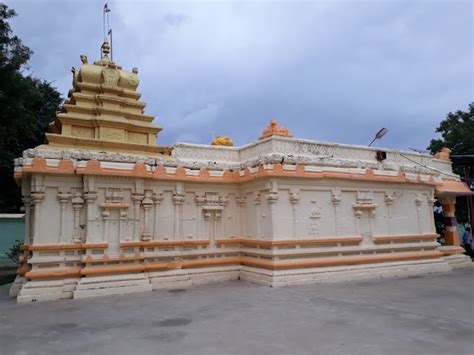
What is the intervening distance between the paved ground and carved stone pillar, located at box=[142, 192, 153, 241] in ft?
5.49

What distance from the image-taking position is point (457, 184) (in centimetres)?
1622

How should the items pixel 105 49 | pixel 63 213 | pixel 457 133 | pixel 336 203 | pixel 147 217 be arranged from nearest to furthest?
1. pixel 63 213
2. pixel 147 217
3. pixel 336 203
4. pixel 105 49
5. pixel 457 133

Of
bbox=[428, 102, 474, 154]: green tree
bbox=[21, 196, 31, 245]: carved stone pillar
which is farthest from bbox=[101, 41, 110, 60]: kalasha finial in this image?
bbox=[428, 102, 474, 154]: green tree

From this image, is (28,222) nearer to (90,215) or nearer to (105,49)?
(90,215)

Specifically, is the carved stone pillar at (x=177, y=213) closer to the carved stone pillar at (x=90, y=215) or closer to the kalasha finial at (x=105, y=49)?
the carved stone pillar at (x=90, y=215)

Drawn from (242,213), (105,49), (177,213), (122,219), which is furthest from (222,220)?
(105,49)

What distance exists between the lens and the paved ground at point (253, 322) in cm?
531

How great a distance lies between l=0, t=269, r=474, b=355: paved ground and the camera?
→ 17.4 ft

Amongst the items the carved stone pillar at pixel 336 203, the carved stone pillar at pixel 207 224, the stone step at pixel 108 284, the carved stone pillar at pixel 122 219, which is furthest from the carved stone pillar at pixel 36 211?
the carved stone pillar at pixel 336 203

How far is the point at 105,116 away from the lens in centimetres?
1220

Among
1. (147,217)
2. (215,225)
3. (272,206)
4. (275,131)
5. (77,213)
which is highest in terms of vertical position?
(275,131)

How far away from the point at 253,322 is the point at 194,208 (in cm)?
564

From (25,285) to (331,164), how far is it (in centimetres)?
906

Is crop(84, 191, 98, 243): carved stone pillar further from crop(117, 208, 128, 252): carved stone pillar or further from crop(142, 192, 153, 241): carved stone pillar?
crop(142, 192, 153, 241): carved stone pillar
